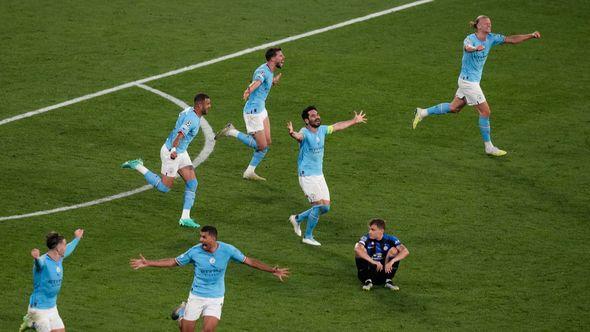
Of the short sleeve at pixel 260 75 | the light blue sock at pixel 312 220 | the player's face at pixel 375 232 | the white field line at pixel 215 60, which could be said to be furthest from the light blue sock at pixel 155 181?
the white field line at pixel 215 60

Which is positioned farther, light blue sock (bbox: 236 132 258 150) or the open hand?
light blue sock (bbox: 236 132 258 150)

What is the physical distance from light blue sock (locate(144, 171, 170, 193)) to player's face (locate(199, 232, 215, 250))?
5.29m

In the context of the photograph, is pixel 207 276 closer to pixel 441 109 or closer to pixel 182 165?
pixel 182 165

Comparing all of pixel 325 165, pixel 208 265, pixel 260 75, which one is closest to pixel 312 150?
pixel 260 75

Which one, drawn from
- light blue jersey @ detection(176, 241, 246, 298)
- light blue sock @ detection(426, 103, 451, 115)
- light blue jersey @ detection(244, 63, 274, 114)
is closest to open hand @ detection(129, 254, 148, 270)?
light blue jersey @ detection(176, 241, 246, 298)

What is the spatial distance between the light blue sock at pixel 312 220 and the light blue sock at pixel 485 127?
580 cm

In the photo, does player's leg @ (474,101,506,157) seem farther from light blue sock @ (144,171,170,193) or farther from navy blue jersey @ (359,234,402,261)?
light blue sock @ (144,171,170,193)

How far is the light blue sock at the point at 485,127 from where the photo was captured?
1026 inches

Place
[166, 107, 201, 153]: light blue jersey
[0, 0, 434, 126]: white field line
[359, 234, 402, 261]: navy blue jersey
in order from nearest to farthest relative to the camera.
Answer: [359, 234, 402, 261]: navy blue jersey < [166, 107, 201, 153]: light blue jersey < [0, 0, 434, 126]: white field line

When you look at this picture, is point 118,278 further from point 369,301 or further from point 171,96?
point 171,96

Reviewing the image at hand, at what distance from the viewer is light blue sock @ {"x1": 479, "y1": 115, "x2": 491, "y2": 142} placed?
26.1m

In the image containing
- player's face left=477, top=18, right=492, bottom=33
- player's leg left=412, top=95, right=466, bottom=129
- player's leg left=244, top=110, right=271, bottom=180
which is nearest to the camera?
player's leg left=244, top=110, right=271, bottom=180

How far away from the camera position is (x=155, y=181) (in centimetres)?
2250

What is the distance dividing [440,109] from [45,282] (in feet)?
40.2
